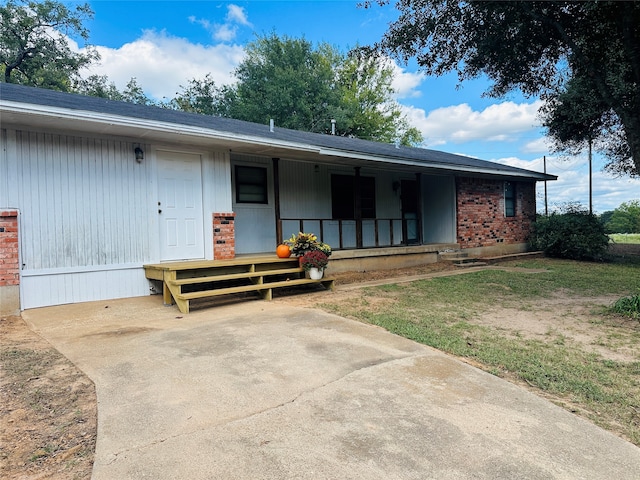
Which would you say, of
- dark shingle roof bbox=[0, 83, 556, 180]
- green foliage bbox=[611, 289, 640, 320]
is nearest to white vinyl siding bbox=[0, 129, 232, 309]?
dark shingle roof bbox=[0, 83, 556, 180]

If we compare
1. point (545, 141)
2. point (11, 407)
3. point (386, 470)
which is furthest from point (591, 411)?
point (545, 141)

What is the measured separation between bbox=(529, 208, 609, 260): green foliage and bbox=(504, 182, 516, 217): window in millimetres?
1001

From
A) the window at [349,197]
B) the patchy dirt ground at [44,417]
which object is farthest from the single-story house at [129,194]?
the patchy dirt ground at [44,417]

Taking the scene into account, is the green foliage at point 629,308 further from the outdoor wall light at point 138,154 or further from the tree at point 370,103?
the tree at point 370,103

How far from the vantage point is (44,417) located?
99.1 inches

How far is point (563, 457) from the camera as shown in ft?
7.11

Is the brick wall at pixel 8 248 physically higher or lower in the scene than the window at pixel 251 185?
lower

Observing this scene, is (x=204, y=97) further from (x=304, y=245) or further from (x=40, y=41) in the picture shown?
(x=304, y=245)

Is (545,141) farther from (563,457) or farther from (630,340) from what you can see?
(563,457)

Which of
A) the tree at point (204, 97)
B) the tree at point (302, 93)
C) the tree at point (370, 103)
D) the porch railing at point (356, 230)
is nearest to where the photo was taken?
the porch railing at point (356, 230)

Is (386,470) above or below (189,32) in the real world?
below

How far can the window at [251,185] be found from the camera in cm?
948

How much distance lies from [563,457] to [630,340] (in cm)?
301

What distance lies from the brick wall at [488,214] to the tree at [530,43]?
4525 millimetres
